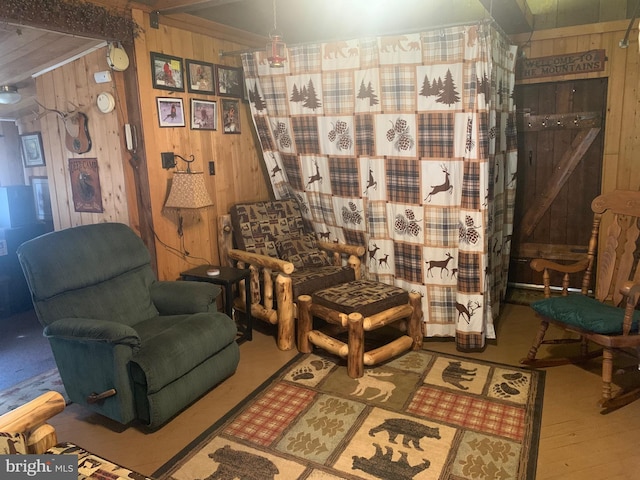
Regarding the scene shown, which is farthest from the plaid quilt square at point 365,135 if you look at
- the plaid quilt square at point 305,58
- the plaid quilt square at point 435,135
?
the plaid quilt square at point 305,58

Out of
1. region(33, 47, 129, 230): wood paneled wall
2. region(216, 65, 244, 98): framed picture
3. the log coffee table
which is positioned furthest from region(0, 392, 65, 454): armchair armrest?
region(216, 65, 244, 98): framed picture

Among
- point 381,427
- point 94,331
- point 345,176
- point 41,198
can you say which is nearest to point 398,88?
point 345,176

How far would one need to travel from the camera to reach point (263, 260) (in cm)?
360

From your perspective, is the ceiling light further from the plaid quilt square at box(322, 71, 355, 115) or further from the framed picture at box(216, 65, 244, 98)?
the plaid quilt square at box(322, 71, 355, 115)

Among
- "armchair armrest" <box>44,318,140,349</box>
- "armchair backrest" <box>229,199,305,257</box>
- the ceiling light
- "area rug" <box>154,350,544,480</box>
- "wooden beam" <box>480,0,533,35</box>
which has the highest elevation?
"wooden beam" <box>480,0,533,35</box>

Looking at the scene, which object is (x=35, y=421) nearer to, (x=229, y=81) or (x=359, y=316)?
(x=359, y=316)

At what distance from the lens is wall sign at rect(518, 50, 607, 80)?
13.0ft

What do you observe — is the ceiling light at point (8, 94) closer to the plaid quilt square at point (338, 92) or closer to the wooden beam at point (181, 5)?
the wooden beam at point (181, 5)

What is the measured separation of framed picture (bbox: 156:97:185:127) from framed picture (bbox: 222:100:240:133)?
47 centimetres

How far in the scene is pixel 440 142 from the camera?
10.5ft

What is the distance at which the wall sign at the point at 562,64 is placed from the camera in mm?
3965

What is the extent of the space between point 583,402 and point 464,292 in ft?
3.01

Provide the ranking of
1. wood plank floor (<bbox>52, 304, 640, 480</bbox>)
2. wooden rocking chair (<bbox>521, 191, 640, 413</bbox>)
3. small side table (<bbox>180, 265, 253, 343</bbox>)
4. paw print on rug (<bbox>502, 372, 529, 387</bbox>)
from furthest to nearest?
small side table (<bbox>180, 265, 253, 343</bbox>) → paw print on rug (<bbox>502, 372, 529, 387</bbox>) → wooden rocking chair (<bbox>521, 191, 640, 413</bbox>) → wood plank floor (<bbox>52, 304, 640, 480</bbox>)

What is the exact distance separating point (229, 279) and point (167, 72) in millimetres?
1503
